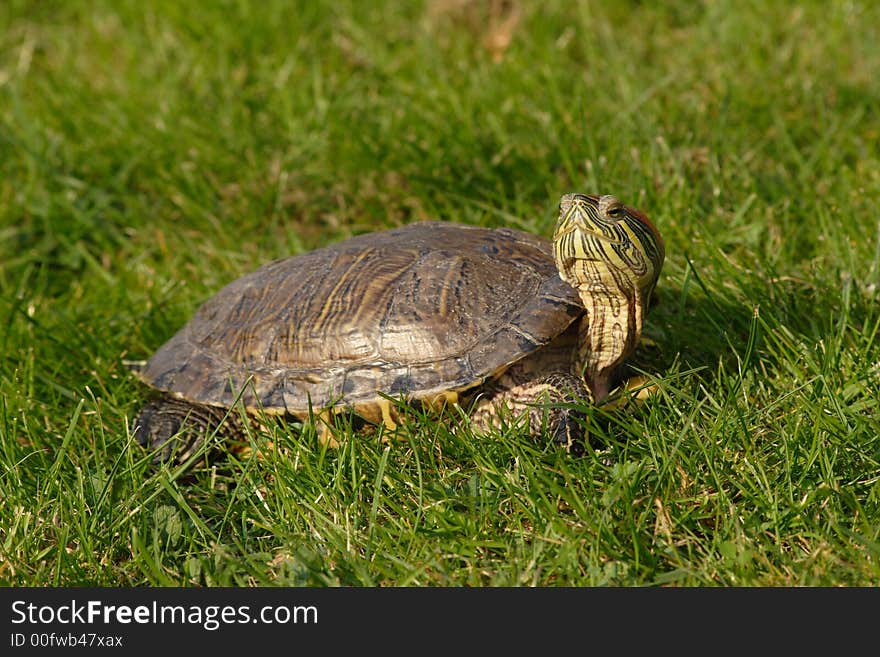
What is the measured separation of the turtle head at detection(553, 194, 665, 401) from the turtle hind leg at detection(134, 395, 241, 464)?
1.60 metres

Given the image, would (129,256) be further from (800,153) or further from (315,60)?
(800,153)

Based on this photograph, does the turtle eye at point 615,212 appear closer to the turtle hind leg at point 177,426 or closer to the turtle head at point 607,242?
the turtle head at point 607,242

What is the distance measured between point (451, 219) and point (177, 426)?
2159mm

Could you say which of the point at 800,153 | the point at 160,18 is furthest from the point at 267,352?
the point at 160,18

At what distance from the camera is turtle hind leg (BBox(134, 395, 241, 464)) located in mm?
4039

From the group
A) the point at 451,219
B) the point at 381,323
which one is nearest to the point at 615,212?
the point at 381,323

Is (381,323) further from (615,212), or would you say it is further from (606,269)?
(615,212)

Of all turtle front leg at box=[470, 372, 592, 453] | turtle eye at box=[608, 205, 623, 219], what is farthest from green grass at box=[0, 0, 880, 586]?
turtle eye at box=[608, 205, 623, 219]

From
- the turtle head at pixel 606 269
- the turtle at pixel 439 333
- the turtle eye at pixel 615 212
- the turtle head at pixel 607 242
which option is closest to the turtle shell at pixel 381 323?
the turtle at pixel 439 333

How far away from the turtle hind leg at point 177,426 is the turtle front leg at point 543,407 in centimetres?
114

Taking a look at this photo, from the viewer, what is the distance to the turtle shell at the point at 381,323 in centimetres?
373

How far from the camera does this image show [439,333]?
3.77m

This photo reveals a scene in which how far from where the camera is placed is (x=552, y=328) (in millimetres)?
3719

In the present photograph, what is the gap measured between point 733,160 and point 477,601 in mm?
3545
